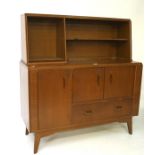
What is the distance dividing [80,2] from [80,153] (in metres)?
1.78

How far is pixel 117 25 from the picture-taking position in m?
3.05

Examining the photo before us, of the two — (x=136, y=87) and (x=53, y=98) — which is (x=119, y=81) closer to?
(x=136, y=87)

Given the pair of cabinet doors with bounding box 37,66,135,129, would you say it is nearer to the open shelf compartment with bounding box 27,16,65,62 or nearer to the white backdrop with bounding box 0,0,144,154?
the open shelf compartment with bounding box 27,16,65,62

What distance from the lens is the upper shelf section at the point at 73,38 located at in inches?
99.5

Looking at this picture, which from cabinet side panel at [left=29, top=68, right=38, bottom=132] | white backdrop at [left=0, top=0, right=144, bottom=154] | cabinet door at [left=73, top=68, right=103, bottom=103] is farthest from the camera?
white backdrop at [left=0, top=0, right=144, bottom=154]

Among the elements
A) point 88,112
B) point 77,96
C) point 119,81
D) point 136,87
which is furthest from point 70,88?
point 136,87

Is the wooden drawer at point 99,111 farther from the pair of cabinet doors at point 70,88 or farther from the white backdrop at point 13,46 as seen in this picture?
the white backdrop at point 13,46

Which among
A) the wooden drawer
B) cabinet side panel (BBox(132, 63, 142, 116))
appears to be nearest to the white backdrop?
the wooden drawer

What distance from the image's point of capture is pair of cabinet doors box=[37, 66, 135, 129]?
229cm

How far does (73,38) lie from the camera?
8.94 ft

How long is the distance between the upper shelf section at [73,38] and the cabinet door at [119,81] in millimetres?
315

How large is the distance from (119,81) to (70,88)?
1.99 ft

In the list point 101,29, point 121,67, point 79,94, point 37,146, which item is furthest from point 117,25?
point 37,146

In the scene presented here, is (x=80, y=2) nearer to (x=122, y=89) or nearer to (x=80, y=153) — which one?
(x=122, y=89)
